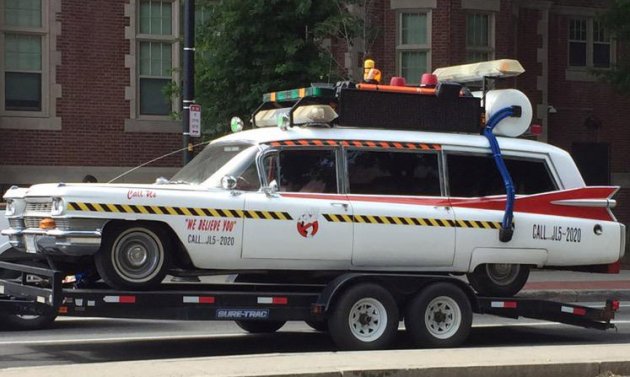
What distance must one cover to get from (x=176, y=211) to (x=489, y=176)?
138 inches

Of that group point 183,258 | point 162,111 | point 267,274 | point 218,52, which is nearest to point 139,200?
point 183,258

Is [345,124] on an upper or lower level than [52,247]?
upper

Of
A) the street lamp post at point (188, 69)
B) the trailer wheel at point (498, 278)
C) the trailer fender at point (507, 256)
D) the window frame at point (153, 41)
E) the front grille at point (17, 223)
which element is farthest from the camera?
the window frame at point (153, 41)

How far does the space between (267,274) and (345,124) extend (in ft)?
5.68

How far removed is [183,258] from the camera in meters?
9.16

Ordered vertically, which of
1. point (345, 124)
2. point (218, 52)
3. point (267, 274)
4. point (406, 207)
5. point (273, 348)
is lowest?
point (273, 348)

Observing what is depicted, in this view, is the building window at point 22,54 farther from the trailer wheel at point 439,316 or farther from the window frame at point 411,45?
the trailer wheel at point 439,316

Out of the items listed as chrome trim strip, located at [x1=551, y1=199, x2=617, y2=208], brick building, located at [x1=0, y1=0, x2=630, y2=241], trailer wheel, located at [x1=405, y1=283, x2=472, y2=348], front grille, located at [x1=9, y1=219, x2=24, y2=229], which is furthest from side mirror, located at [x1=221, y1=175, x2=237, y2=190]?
brick building, located at [x1=0, y1=0, x2=630, y2=241]

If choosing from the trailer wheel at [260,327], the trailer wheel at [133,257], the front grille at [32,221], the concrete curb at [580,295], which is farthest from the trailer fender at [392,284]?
the concrete curb at [580,295]

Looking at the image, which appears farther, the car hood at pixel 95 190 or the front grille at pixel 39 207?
the front grille at pixel 39 207

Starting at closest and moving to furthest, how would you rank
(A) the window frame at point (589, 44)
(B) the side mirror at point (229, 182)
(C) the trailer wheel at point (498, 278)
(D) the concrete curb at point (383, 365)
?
1. (D) the concrete curb at point (383, 365)
2. (B) the side mirror at point (229, 182)
3. (C) the trailer wheel at point (498, 278)
4. (A) the window frame at point (589, 44)

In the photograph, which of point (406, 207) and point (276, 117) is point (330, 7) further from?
point (406, 207)

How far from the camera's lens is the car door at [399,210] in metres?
9.65

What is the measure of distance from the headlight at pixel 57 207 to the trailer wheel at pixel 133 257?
18.4 inches
